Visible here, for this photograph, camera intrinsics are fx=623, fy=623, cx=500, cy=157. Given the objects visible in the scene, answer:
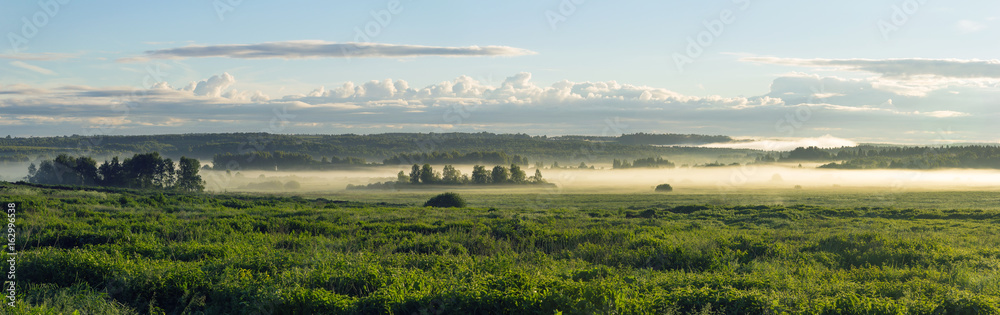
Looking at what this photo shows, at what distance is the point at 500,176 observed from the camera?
176 m

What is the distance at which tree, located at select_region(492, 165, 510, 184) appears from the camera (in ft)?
574

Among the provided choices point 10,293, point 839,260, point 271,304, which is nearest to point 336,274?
point 271,304

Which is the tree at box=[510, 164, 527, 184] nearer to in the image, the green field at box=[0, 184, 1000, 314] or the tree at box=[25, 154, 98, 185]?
the tree at box=[25, 154, 98, 185]

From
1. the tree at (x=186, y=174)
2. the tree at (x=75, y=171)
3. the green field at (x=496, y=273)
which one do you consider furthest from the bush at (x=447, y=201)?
the tree at (x=75, y=171)

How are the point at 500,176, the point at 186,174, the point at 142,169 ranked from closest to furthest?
the point at 142,169 < the point at 186,174 < the point at 500,176

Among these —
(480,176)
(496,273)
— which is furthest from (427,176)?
(496,273)

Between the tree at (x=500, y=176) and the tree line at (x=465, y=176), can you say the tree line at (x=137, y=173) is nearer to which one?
the tree line at (x=465, y=176)

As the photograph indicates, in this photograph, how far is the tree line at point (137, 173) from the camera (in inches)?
4227

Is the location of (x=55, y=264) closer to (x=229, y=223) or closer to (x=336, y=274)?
(x=336, y=274)

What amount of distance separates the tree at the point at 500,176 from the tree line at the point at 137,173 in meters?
81.0

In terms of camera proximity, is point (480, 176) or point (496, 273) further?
point (480, 176)

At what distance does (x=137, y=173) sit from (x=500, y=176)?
9289cm

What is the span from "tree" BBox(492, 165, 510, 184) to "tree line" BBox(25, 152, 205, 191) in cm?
8103

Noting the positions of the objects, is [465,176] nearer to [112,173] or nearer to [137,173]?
[137,173]
